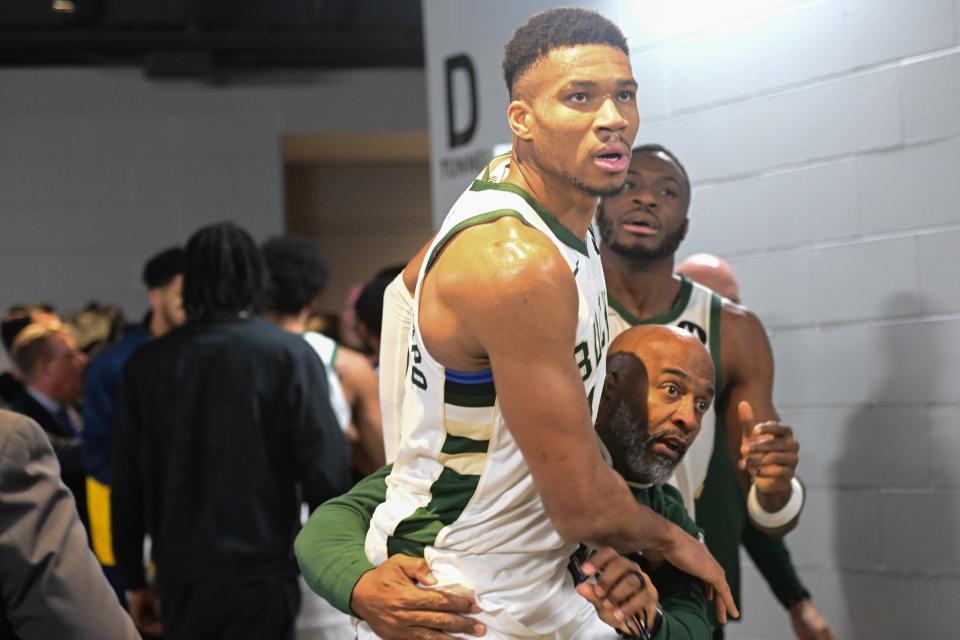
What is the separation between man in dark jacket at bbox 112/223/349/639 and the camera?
3281 mm

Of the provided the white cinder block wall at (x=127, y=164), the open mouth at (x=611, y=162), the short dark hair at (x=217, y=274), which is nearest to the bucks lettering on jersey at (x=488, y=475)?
the open mouth at (x=611, y=162)

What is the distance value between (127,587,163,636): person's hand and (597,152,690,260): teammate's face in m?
1.78

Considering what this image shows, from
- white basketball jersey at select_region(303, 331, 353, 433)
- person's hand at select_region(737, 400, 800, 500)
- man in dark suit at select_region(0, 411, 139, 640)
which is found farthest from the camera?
white basketball jersey at select_region(303, 331, 353, 433)

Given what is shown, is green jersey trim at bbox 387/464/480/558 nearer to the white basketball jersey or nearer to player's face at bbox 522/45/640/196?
player's face at bbox 522/45/640/196

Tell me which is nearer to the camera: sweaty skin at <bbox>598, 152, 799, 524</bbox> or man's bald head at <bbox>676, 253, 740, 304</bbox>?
sweaty skin at <bbox>598, 152, 799, 524</bbox>

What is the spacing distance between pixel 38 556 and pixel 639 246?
1.35m

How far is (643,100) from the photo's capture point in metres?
3.86

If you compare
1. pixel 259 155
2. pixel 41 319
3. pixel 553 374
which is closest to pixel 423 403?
pixel 553 374

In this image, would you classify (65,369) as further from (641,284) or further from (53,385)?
(641,284)

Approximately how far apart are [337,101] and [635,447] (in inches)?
241

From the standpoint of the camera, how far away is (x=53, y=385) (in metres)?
4.23

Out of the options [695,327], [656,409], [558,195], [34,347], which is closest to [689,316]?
[695,327]

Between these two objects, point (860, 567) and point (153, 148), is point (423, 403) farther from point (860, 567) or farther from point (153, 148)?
point (153, 148)

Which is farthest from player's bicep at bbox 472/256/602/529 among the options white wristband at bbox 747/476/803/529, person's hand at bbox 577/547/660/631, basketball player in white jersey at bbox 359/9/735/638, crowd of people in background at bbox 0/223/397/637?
crowd of people in background at bbox 0/223/397/637
